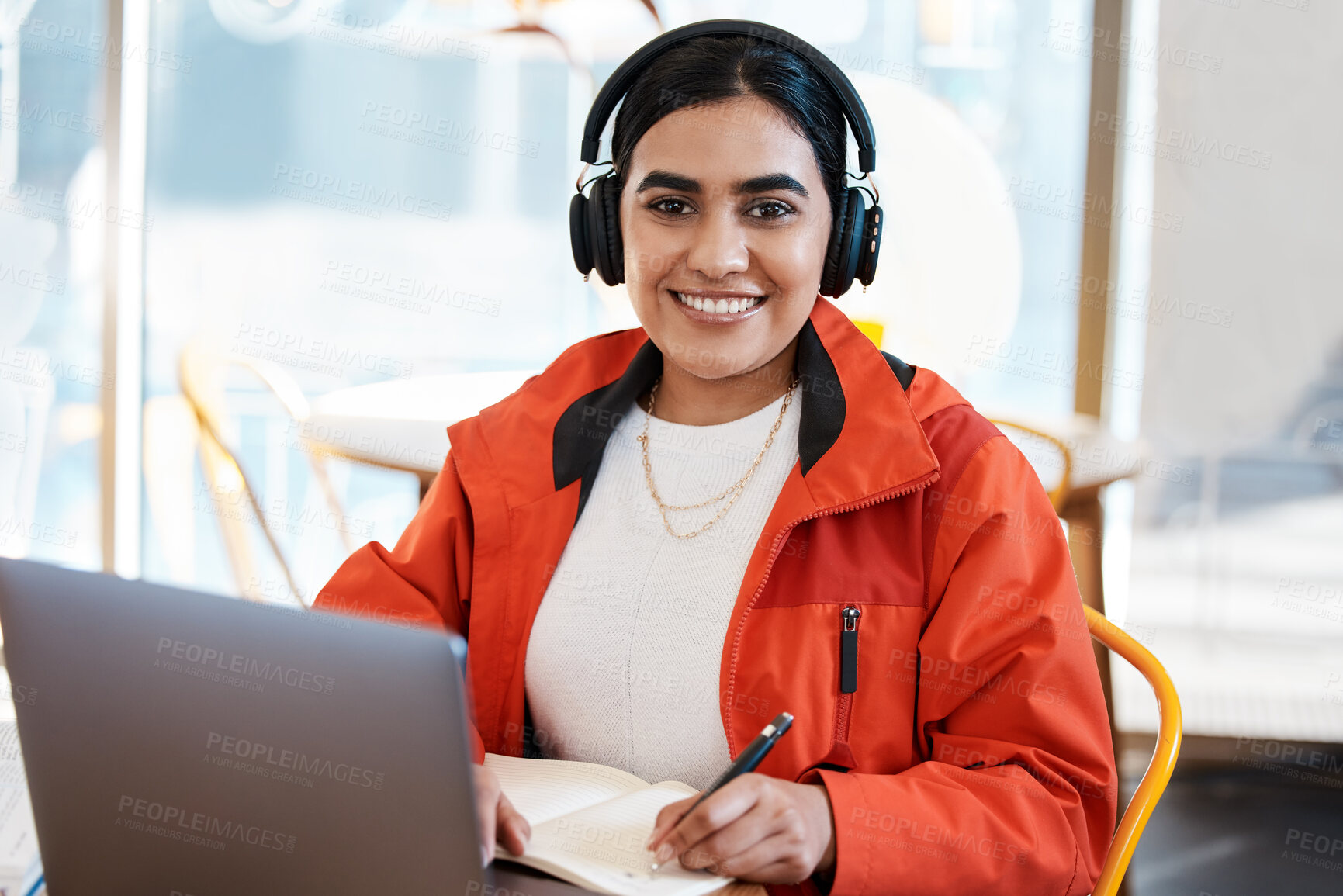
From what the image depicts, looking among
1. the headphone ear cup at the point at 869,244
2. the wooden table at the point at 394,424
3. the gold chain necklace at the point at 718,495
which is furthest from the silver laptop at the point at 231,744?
the wooden table at the point at 394,424

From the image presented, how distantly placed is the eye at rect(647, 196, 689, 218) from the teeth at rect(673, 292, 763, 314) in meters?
0.09

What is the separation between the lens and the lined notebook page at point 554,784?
2.67ft

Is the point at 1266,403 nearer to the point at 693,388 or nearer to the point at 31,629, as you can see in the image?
the point at 693,388

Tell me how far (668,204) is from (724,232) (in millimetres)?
76

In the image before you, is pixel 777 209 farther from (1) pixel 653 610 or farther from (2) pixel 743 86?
(1) pixel 653 610

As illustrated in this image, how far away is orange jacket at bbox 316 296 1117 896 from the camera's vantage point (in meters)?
0.85

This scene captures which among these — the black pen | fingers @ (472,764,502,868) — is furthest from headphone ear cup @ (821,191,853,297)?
fingers @ (472,764,502,868)

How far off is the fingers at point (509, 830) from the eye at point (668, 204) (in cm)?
61

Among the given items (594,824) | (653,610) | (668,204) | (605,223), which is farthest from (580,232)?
(594,824)

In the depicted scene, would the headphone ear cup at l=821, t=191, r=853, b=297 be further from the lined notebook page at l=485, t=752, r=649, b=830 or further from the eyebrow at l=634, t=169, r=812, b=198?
the lined notebook page at l=485, t=752, r=649, b=830

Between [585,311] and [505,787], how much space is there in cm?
232

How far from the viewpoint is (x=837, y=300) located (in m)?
2.11

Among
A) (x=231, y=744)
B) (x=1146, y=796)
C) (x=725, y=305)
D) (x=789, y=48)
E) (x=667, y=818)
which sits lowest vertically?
(x=1146, y=796)

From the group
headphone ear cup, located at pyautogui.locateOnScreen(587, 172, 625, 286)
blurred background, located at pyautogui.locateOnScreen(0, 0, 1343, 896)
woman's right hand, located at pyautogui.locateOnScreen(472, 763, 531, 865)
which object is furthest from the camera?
blurred background, located at pyautogui.locateOnScreen(0, 0, 1343, 896)
